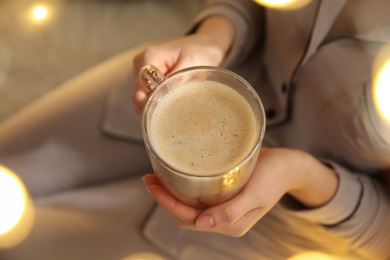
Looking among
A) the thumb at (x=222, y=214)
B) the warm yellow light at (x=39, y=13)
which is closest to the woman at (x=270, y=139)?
the thumb at (x=222, y=214)

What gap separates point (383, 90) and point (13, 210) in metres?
0.64

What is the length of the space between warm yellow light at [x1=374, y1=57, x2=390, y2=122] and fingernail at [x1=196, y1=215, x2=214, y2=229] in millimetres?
275

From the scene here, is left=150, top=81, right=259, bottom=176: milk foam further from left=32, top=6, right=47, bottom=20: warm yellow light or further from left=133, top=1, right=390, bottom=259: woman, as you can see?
left=32, top=6, right=47, bottom=20: warm yellow light

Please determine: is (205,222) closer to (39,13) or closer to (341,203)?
(341,203)

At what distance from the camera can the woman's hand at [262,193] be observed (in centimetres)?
60

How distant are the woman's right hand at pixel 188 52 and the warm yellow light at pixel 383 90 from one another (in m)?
0.24

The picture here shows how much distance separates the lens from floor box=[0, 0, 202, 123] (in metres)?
1.38

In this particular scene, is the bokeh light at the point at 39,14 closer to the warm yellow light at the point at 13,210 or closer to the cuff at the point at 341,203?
the warm yellow light at the point at 13,210

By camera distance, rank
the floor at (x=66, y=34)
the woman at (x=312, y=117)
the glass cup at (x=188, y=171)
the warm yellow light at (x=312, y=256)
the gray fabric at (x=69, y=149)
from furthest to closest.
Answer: the floor at (x=66, y=34) → the gray fabric at (x=69, y=149) → the warm yellow light at (x=312, y=256) → the woman at (x=312, y=117) → the glass cup at (x=188, y=171)

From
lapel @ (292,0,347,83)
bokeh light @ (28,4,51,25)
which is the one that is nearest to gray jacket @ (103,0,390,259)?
lapel @ (292,0,347,83)

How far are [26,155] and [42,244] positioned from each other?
0.17m

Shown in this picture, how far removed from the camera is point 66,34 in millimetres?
1415

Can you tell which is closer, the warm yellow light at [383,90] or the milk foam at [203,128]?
the milk foam at [203,128]

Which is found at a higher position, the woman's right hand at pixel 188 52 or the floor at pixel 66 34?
the floor at pixel 66 34
